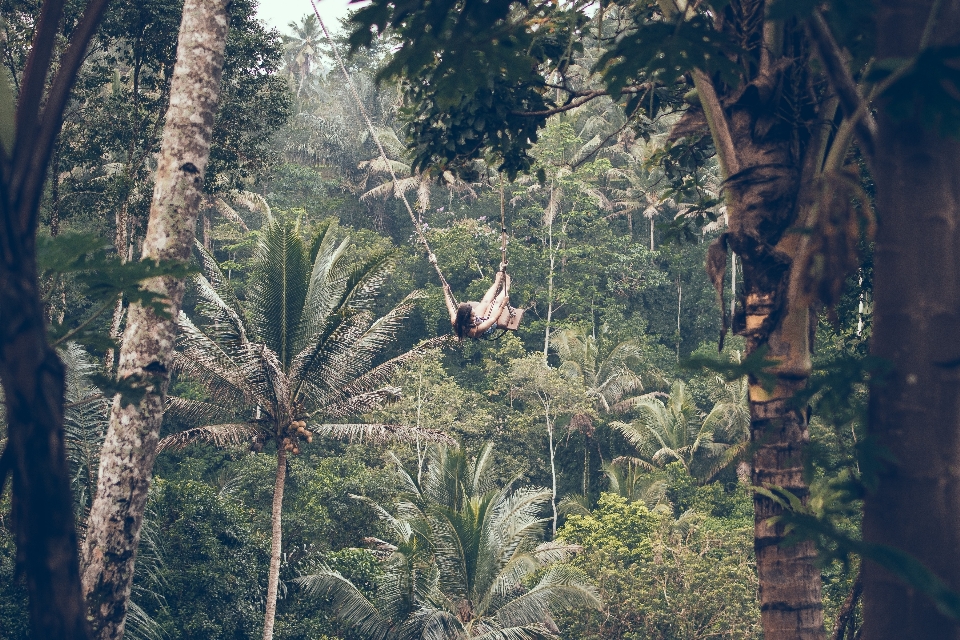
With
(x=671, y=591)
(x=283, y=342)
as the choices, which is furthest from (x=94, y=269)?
(x=671, y=591)

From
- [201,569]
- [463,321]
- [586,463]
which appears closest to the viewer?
[463,321]

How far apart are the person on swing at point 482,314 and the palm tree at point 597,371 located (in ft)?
44.2

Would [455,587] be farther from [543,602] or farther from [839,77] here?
[839,77]

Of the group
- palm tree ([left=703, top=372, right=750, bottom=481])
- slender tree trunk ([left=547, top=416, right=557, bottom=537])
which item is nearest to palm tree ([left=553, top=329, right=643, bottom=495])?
slender tree trunk ([left=547, top=416, right=557, bottom=537])

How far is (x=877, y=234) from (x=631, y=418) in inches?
832

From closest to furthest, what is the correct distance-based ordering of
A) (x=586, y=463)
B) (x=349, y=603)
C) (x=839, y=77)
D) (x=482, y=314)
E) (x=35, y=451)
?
(x=35, y=451)
(x=839, y=77)
(x=482, y=314)
(x=349, y=603)
(x=586, y=463)

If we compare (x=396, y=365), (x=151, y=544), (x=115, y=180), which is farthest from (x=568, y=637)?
(x=115, y=180)

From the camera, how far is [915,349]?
1.77 metres

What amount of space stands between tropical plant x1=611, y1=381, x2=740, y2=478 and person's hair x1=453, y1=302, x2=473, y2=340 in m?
12.4

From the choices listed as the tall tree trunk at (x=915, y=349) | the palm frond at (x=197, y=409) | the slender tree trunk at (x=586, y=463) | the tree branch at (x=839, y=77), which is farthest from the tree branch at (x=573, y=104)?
the slender tree trunk at (x=586, y=463)

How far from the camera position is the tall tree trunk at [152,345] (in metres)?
5.11

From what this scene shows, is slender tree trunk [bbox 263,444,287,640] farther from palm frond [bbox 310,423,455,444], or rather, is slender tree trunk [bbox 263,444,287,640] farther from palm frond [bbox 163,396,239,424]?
palm frond [bbox 163,396,239,424]

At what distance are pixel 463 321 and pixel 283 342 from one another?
2952 mm

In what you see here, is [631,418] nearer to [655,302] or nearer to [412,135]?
[655,302]
